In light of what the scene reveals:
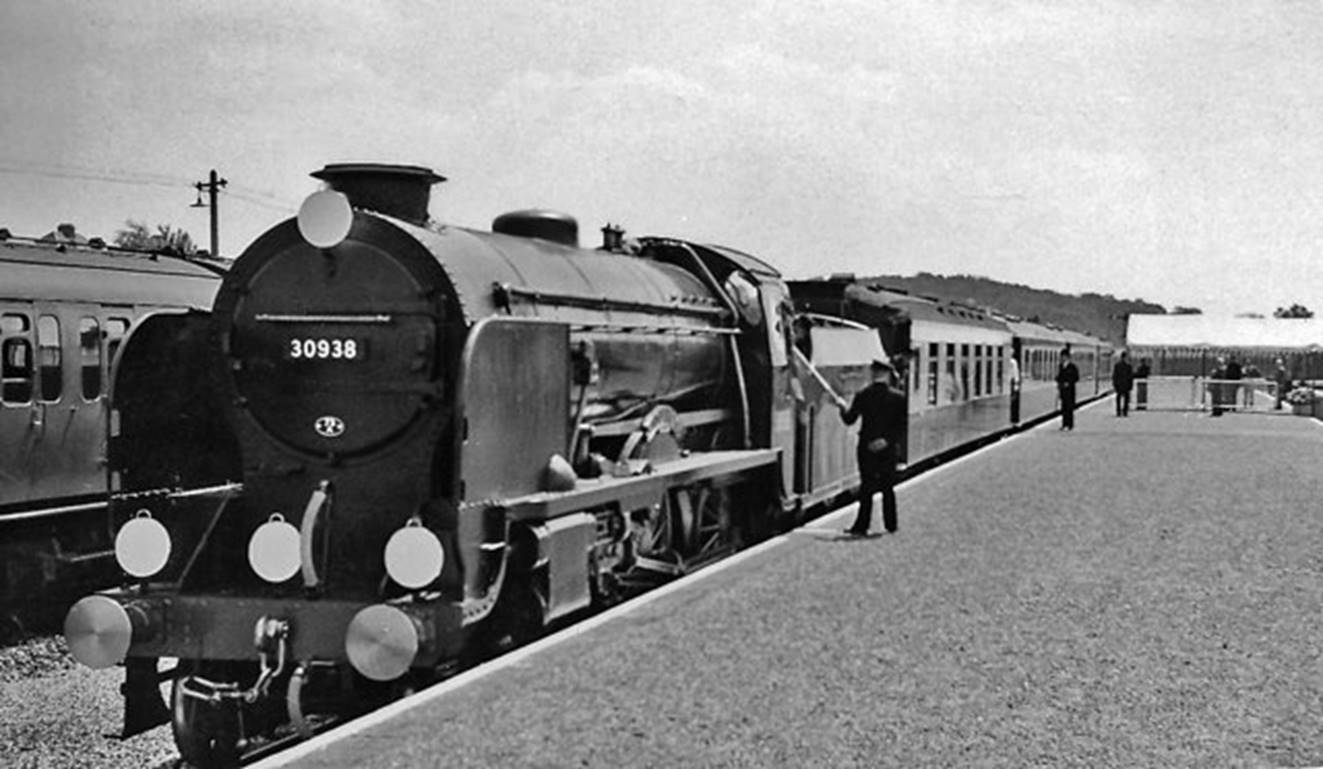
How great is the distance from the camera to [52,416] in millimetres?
12062

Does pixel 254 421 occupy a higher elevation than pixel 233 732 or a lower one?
higher

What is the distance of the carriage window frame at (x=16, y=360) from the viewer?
38.4 ft

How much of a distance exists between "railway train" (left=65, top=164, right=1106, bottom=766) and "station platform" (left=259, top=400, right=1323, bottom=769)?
1.82 ft

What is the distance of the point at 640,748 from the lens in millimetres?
6180

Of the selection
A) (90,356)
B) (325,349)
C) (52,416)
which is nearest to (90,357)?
(90,356)

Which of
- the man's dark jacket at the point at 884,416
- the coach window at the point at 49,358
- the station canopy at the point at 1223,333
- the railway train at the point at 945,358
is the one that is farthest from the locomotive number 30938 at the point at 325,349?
the station canopy at the point at 1223,333

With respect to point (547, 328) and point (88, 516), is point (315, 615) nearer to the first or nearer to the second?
point (547, 328)

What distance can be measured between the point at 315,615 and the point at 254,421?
1341 mm

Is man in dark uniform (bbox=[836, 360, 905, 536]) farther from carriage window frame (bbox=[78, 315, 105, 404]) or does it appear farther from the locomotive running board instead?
carriage window frame (bbox=[78, 315, 105, 404])

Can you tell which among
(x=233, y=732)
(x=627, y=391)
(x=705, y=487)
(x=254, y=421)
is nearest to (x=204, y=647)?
(x=233, y=732)

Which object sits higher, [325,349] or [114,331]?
[114,331]

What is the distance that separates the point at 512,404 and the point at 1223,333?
81.1m

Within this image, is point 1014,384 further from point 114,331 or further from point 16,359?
point 16,359

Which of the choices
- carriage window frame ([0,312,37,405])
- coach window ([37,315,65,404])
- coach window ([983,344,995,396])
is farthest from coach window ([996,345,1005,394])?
carriage window frame ([0,312,37,405])
